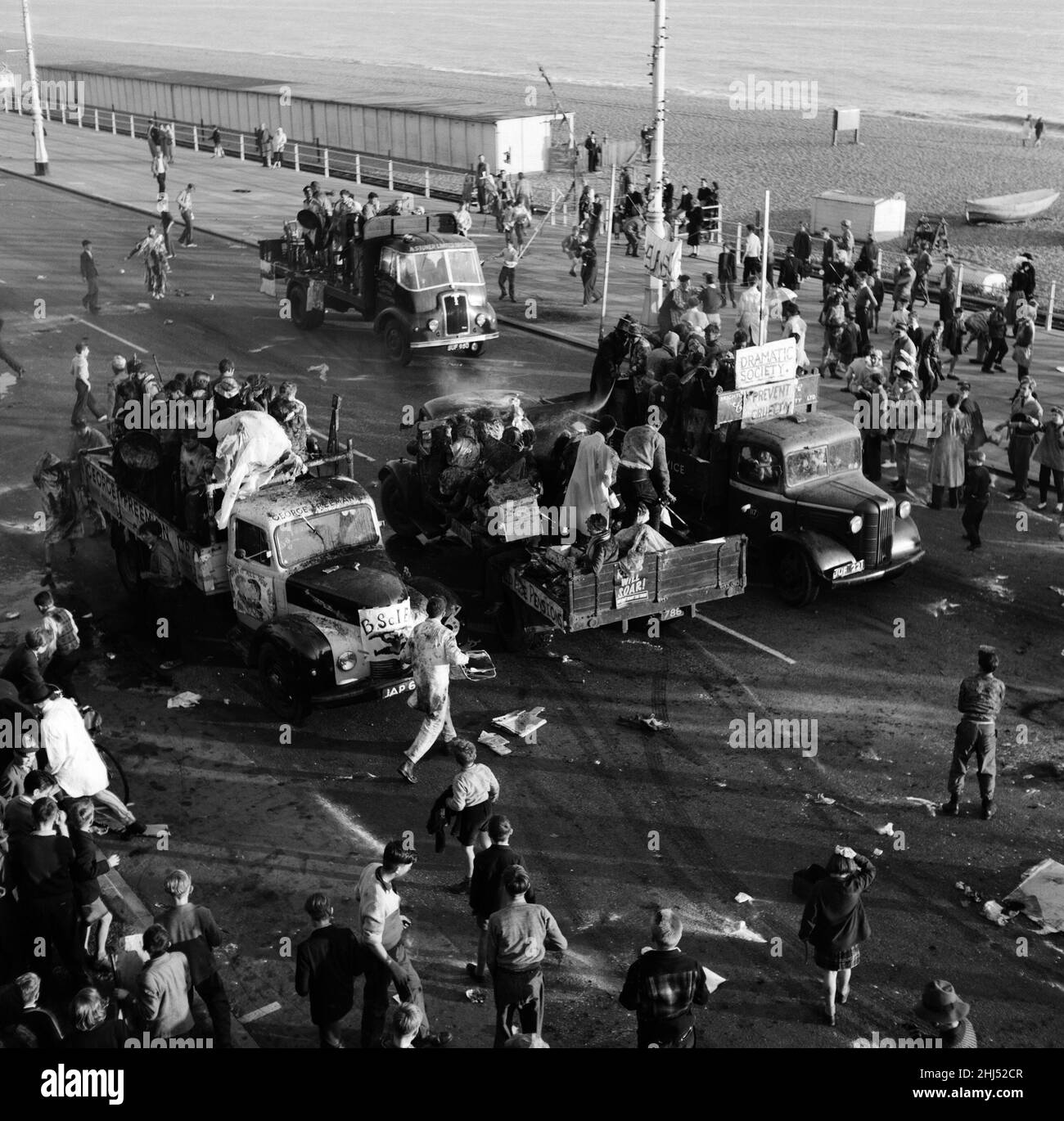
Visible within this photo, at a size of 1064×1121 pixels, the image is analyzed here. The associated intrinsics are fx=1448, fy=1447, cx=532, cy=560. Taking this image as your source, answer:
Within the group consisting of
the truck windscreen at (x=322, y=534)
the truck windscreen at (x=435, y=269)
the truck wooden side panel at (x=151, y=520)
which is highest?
the truck windscreen at (x=435, y=269)

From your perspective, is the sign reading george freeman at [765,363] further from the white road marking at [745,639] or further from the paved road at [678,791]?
the white road marking at [745,639]

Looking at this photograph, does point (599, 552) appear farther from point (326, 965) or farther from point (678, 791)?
point (326, 965)

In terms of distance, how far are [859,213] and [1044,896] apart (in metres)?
30.7

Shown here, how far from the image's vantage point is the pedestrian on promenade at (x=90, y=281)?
30.2m

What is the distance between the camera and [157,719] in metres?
14.8

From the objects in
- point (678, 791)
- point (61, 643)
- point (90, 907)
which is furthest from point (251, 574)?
→ point (90, 907)

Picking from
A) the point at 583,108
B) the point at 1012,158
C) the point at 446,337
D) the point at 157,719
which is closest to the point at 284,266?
the point at 446,337

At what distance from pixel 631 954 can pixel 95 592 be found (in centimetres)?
949

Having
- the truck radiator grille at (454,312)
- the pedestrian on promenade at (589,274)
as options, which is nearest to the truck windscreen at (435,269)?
the truck radiator grille at (454,312)

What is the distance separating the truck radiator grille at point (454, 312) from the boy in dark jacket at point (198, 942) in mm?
18838

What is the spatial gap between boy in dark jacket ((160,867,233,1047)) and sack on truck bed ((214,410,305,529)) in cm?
667

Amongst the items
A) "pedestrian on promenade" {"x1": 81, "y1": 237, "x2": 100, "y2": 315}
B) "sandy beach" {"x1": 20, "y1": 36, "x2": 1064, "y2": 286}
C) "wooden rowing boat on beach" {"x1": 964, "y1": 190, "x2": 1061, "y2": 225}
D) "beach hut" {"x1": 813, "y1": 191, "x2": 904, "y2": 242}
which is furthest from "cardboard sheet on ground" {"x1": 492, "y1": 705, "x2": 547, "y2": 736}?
"wooden rowing boat on beach" {"x1": 964, "y1": 190, "x2": 1061, "y2": 225}

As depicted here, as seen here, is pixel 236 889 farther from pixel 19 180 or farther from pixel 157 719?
pixel 19 180

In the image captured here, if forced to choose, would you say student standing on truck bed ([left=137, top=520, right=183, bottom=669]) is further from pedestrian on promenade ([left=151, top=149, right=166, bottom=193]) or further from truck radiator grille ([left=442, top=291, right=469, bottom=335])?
pedestrian on promenade ([left=151, top=149, right=166, bottom=193])
